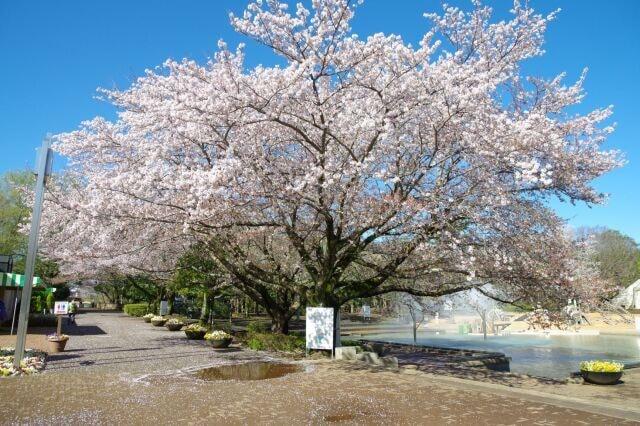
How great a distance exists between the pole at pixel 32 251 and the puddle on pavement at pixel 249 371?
13.2ft

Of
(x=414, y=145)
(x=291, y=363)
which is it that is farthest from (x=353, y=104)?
(x=291, y=363)

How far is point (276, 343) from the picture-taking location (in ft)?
51.5

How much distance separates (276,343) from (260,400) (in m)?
7.78

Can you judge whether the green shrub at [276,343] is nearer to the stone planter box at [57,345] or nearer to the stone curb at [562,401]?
the stone planter box at [57,345]

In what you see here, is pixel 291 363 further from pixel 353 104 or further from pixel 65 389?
pixel 353 104

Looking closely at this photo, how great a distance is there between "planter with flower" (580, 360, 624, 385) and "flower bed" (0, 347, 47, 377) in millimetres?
13742

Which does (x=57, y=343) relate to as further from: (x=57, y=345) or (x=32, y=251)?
(x=32, y=251)

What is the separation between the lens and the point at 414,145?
11.7 m

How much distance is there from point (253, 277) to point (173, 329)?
9.61 metres

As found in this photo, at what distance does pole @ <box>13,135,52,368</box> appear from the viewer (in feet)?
34.1

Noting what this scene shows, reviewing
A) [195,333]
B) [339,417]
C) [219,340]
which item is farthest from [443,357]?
[339,417]

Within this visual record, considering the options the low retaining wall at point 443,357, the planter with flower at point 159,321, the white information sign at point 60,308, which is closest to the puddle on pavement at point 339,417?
the low retaining wall at point 443,357

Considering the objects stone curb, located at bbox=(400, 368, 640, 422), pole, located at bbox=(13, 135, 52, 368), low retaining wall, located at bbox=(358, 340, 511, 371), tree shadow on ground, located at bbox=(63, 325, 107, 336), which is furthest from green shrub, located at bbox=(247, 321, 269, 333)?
stone curb, located at bbox=(400, 368, 640, 422)

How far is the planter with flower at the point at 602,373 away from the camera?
1177 centimetres
